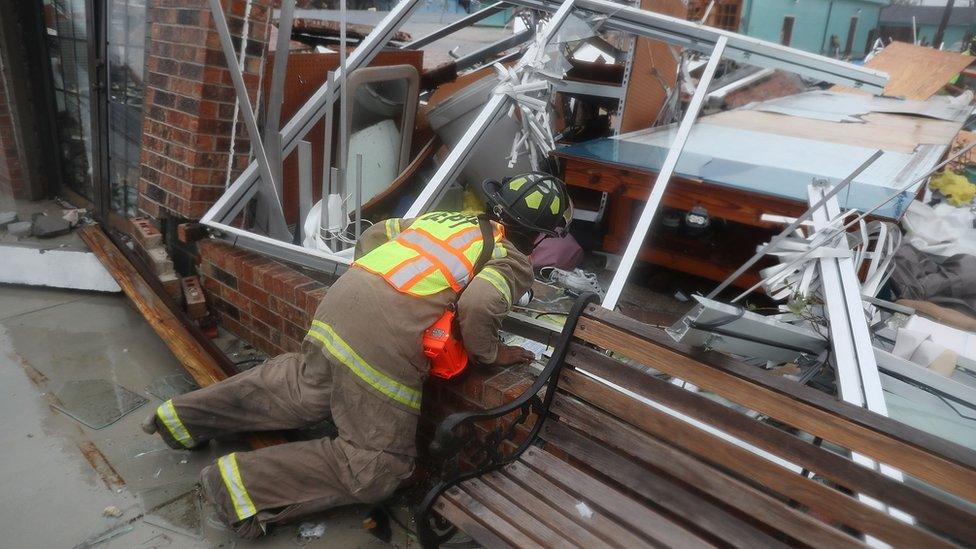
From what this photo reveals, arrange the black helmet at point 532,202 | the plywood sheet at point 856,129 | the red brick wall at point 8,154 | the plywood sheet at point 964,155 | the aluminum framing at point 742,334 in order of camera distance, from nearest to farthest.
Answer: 1. the aluminum framing at point 742,334
2. the black helmet at point 532,202
3. the red brick wall at point 8,154
4. the plywood sheet at point 856,129
5. the plywood sheet at point 964,155

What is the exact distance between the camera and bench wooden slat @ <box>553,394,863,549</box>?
4.83 ft

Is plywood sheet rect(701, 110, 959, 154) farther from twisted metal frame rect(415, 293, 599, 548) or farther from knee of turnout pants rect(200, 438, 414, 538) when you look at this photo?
knee of turnout pants rect(200, 438, 414, 538)

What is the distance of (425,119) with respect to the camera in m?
4.33

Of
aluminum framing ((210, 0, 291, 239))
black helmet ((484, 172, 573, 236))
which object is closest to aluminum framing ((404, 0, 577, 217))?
black helmet ((484, 172, 573, 236))

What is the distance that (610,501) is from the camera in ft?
5.82

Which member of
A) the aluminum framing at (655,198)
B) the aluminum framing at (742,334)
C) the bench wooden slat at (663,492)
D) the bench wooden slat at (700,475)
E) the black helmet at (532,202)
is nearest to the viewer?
the bench wooden slat at (700,475)

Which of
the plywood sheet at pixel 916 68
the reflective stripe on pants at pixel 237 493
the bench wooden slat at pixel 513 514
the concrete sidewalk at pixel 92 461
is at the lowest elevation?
the concrete sidewalk at pixel 92 461

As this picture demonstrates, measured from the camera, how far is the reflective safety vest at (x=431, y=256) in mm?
1982

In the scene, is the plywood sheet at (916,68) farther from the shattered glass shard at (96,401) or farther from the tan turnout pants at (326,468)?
the shattered glass shard at (96,401)

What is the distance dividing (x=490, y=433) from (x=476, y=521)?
311 mm

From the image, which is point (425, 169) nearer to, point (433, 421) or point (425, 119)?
point (425, 119)

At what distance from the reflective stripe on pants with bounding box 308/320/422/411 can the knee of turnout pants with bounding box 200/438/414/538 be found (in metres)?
0.20

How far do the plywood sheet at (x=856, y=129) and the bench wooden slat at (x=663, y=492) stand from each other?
13.6 ft

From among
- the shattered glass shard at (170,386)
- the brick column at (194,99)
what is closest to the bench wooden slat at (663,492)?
the shattered glass shard at (170,386)
